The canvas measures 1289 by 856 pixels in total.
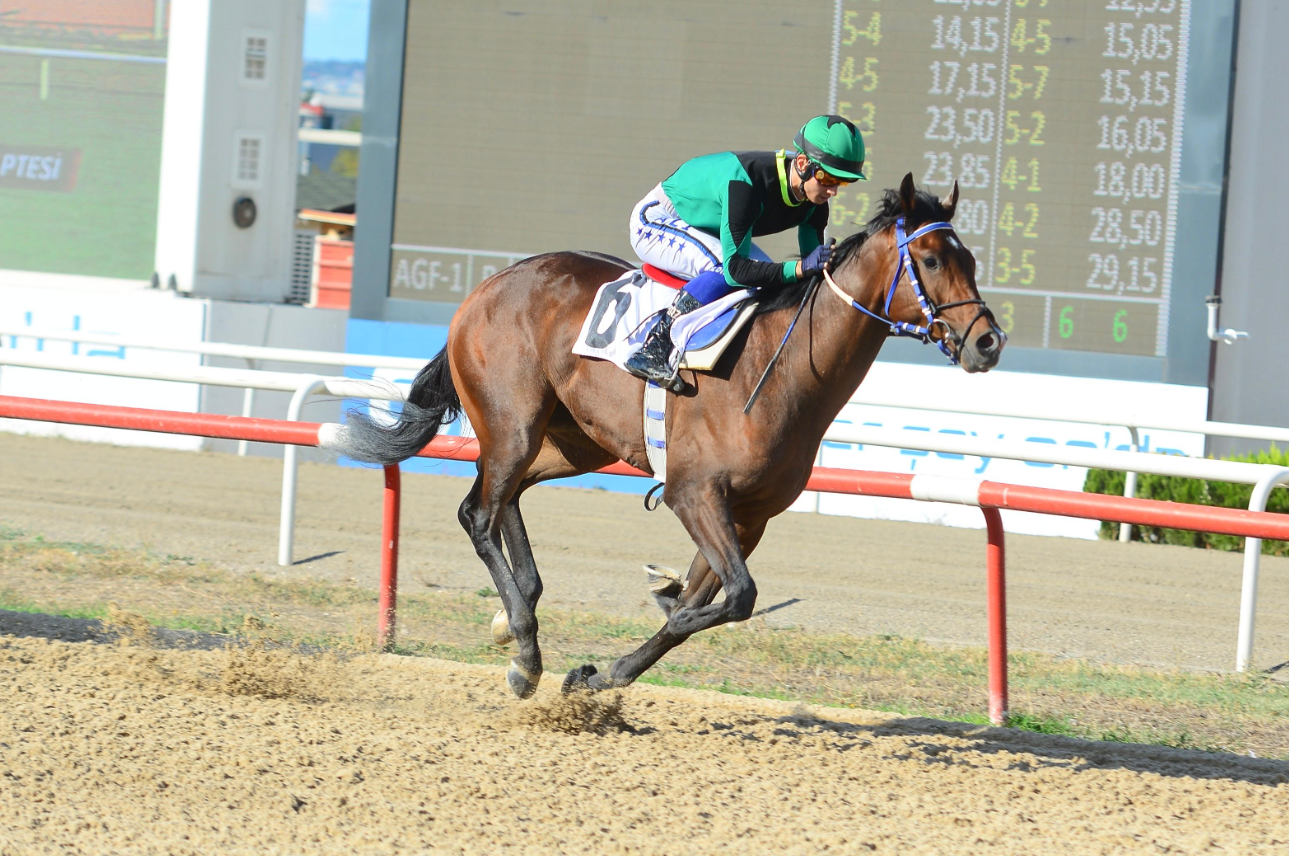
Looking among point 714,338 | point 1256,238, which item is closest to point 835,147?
point 714,338

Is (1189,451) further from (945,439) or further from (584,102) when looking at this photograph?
(584,102)

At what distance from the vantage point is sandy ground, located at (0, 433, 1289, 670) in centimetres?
543

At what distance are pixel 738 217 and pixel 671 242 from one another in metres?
0.37

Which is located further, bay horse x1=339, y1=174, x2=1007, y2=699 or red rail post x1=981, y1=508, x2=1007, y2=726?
red rail post x1=981, y1=508, x2=1007, y2=726

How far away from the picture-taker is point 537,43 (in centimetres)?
876

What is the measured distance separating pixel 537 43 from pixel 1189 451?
480 centimetres

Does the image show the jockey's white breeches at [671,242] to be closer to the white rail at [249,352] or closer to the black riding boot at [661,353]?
the black riding boot at [661,353]

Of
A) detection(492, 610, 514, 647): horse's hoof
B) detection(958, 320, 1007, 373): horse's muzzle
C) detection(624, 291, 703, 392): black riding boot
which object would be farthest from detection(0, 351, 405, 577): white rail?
detection(958, 320, 1007, 373): horse's muzzle

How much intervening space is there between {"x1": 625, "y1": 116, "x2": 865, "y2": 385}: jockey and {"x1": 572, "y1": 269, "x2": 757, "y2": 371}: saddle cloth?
4 cm

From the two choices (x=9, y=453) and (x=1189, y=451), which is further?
(x=9, y=453)

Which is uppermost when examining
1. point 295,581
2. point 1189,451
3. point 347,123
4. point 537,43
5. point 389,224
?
point 347,123

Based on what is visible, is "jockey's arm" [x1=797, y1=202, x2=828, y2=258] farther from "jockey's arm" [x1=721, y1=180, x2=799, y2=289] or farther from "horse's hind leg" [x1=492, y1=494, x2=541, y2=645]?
"horse's hind leg" [x1=492, y1=494, x2=541, y2=645]

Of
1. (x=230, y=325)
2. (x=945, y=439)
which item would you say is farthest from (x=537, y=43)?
(x=945, y=439)

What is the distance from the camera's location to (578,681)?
11.7 ft
